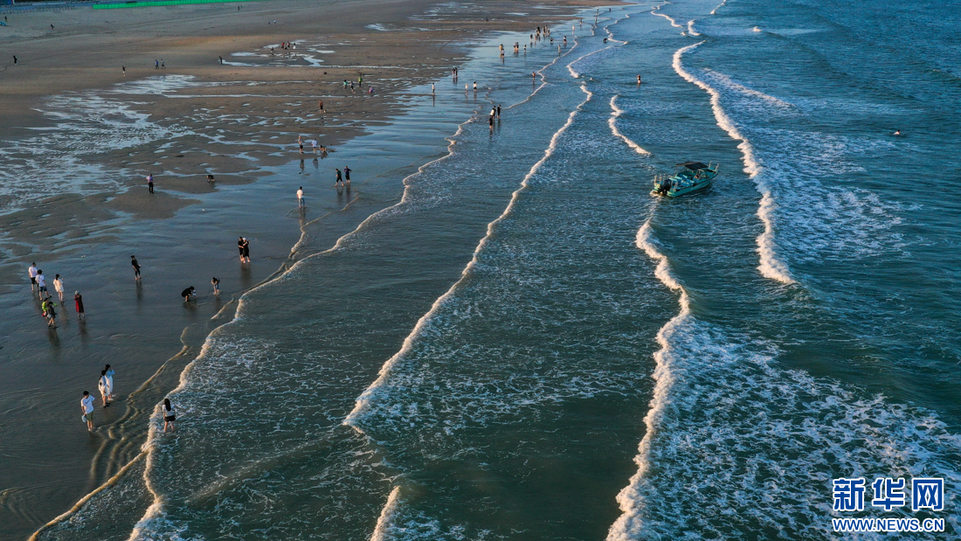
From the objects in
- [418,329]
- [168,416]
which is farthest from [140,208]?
[168,416]

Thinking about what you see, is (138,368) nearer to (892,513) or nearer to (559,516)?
(559,516)

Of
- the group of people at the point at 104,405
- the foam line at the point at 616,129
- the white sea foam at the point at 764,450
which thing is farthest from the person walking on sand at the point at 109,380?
the foam line at the point at 616,129

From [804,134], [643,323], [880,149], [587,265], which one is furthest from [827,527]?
[804,134]

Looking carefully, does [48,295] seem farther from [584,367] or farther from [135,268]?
[584,367]

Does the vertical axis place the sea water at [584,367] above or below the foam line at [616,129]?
below

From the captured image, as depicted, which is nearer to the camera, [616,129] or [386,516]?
[386,516]

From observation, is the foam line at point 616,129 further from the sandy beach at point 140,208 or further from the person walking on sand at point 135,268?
the person walking on sand at point 135,268

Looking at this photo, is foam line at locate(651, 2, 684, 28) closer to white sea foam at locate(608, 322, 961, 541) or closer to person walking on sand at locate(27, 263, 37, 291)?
white sea foam at locate(608, 322, 961, 541)
